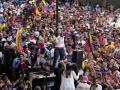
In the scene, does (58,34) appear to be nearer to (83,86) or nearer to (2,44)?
(2,44)

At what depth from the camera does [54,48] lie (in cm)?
1723

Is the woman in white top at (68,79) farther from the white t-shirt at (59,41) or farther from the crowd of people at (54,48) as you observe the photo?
the white t-shirt at (59,41)

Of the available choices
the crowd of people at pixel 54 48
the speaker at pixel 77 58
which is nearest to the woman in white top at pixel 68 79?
the crowd of people at pixel 54 48

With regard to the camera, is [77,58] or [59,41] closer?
[77,58]

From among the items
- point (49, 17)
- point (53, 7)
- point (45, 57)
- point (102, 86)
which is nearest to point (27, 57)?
point (45, 57)

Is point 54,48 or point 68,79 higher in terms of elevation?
point 54,48

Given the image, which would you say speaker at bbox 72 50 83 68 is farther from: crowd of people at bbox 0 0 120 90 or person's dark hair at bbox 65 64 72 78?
person's dark hair at bbox 65 64 72 78

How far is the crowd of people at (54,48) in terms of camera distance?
47.9ft

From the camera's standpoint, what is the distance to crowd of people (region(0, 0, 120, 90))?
14.6 metres

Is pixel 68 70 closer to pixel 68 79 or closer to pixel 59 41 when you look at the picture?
pixel 68 79

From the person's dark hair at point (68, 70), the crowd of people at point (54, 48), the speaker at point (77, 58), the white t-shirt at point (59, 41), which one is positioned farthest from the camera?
the white t-shirt at point (59, 41)

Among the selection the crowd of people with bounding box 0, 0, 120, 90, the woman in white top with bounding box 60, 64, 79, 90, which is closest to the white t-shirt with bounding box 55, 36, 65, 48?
the crowd of people with bounding box 0, 0, 120, 90

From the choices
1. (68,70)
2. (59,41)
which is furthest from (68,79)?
(59,41)

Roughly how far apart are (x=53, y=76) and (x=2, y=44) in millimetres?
3281
